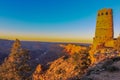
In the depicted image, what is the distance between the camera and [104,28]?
Result: 57.2 metres

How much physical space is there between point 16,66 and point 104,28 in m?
25.0

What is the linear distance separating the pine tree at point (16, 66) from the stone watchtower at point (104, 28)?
20656 millimetres

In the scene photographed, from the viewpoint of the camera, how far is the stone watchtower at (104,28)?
5675cm

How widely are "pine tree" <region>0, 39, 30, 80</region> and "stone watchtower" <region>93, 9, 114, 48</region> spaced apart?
20656mm

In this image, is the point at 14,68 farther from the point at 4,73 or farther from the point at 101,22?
the point at 101,22

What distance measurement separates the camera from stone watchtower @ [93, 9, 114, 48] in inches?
2234

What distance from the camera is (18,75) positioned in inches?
1721

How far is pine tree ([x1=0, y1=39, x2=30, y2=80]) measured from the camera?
4357cm

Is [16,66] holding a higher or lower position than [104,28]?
lower

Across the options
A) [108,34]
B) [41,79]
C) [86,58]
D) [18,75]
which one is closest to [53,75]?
[41,79]

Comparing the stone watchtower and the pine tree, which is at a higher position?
the stone watchtower

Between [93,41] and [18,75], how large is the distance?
23708mm

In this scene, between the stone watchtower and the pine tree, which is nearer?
the pine tree

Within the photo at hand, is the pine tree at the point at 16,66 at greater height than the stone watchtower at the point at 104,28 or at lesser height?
lesser
